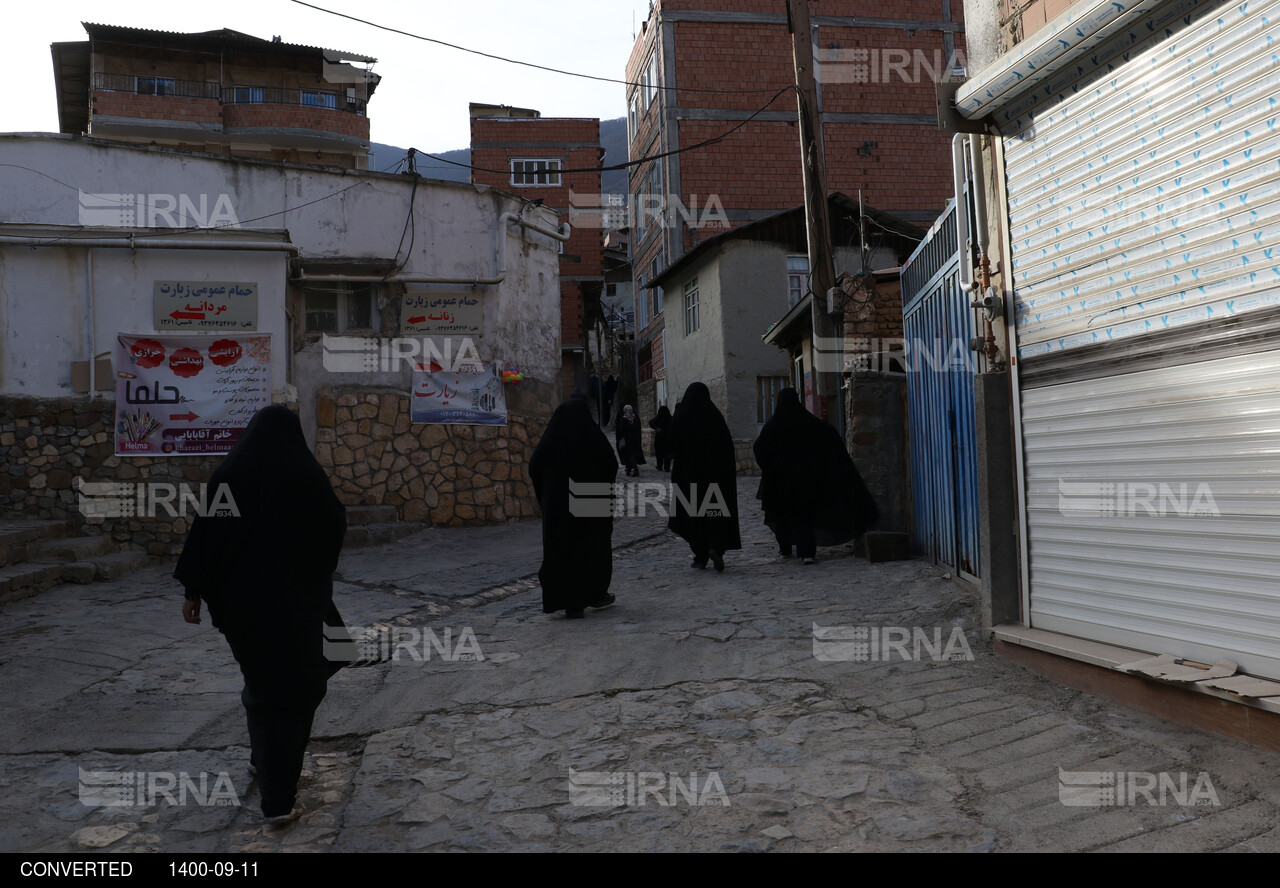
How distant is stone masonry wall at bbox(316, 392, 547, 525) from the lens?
10586 mm

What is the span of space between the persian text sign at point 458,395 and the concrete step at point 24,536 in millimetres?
3668

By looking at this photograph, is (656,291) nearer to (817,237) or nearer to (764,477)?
(817,237)

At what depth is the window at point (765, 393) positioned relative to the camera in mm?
18781

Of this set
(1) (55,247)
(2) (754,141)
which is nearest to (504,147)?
(2) (754,141)

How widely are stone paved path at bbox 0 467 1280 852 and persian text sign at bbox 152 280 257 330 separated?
414 cm

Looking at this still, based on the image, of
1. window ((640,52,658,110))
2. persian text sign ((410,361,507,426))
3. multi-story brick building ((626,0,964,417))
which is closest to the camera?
persian text sign ((410,361,507,426))

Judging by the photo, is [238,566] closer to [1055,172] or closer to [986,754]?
[986,754]

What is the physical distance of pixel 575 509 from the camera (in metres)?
6.26

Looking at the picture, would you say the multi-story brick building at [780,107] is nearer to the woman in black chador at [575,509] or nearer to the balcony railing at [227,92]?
the balcony railing at [227,92]

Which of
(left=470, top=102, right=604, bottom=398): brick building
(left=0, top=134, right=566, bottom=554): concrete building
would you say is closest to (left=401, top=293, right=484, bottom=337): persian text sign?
(left=0, top=134, right=566, bottom=554): concrete building

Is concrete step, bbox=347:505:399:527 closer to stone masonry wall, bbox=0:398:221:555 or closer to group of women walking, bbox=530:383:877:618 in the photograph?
stone masonry wall, bbox=0:398:221:555

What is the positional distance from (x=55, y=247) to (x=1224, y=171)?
31.6ft

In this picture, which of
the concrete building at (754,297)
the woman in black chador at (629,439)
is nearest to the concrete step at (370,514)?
the woman in black chador at (629,439)

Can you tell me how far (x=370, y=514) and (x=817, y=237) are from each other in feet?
18.4
